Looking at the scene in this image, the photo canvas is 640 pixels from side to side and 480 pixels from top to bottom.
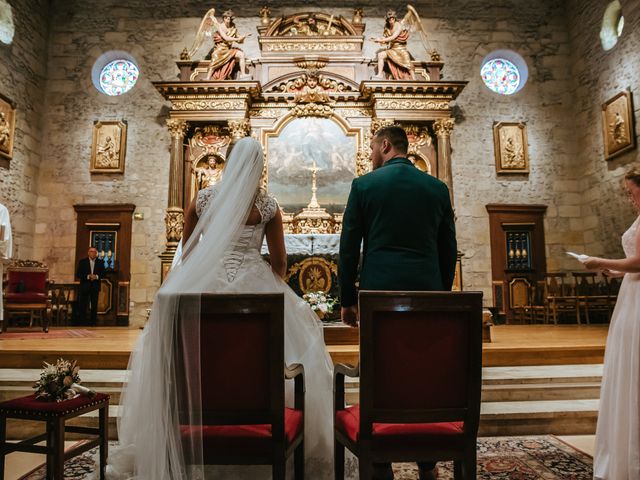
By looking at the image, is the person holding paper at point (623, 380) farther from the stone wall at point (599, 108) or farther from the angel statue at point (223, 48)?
the angel statue at point (223, 48)

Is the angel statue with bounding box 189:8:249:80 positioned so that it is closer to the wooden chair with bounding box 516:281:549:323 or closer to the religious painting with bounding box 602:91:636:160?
the religious painting with bounding box 602:91:636:160

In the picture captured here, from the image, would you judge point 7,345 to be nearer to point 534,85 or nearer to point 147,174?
point 147,174

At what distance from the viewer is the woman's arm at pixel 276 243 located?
272cm

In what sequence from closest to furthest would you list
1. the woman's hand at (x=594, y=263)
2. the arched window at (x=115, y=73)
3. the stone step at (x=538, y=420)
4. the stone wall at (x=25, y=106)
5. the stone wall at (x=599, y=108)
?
the woman's hand at (x=594, y=263)
the stone step at (x=538, y=420)
the stone wall at (x=599, y=108)
the stone wall at (x=25, y=106)
the arched window at (x=115, y=73)

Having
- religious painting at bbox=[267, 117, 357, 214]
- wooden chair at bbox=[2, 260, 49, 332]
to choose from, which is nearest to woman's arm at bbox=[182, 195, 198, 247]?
wooden chair at bbox=[2, 260, 49, 332]

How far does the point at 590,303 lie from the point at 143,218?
30.2 ft

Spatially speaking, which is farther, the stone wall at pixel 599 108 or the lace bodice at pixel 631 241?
the stone wall at pixel 599 108

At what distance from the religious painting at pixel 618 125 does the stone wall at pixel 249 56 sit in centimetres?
121

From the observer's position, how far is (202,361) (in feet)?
6.89

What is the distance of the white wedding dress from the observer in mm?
2576

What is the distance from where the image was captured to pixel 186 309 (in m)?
2.09

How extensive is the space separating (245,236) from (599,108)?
403 inches

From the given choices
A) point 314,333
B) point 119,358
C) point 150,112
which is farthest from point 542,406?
point 150,112

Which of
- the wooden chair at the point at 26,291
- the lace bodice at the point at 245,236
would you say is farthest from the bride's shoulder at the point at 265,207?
the wooden chair at the point at 26,291
